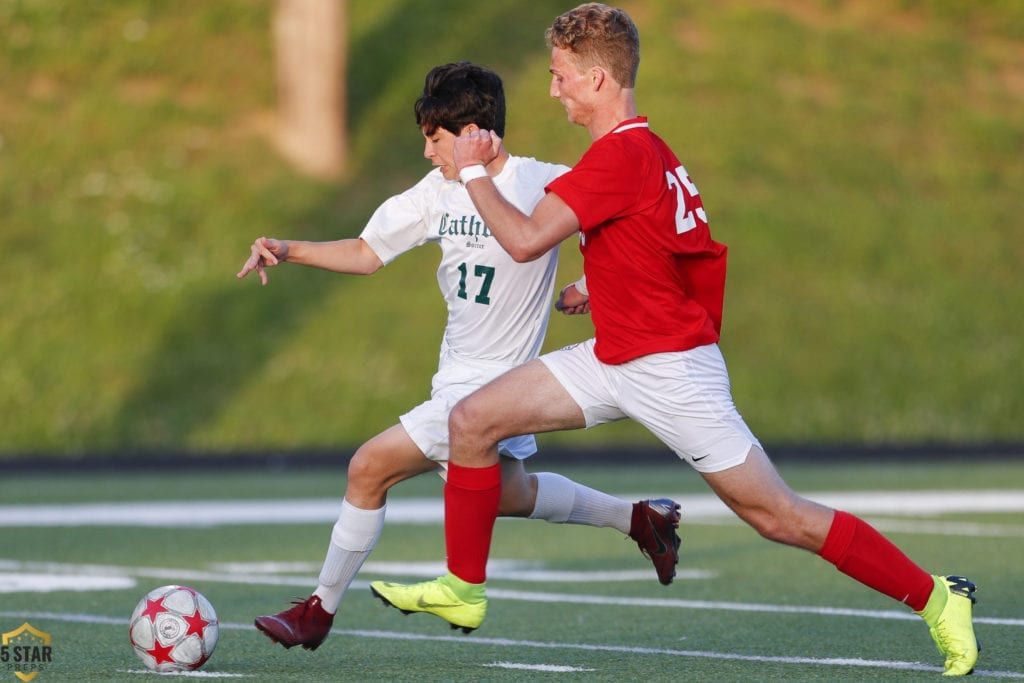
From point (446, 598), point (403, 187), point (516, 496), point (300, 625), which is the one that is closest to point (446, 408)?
point (516, 496)

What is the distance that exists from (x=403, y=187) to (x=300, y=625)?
16.3 meters

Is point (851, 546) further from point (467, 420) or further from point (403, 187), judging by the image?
point (403, 187)

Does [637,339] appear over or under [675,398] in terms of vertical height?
over

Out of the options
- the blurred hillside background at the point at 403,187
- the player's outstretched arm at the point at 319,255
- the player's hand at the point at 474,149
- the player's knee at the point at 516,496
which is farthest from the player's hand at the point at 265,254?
the blurred hillside background at the point at 403,187

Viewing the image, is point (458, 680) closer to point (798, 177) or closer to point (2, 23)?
point (798, 177)

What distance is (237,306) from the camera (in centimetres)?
1944

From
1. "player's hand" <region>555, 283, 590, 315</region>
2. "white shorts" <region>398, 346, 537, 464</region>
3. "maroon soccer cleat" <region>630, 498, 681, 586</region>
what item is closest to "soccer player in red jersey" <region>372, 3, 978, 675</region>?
"white shorts" <region>398, 346, 537, 464</region>

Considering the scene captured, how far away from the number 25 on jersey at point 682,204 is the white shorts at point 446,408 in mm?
888

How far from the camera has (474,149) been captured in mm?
5633

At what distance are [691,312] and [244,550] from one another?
16.7ft

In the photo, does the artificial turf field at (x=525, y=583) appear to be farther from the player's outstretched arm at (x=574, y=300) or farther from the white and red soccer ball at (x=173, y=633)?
the player's outstretched arm at (x=574, y=300)

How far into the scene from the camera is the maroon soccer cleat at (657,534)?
21.7ft

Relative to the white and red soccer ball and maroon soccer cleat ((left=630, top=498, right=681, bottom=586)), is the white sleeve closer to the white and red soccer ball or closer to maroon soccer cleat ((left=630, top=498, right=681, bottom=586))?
maroon soccer cleat ((left=630, top=498, right=681, bottom=586))

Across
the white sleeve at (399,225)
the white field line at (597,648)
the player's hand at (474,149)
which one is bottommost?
the white field line at (597,648)
